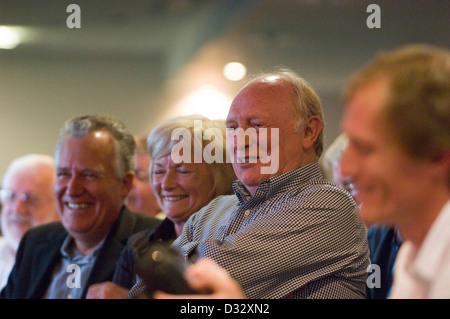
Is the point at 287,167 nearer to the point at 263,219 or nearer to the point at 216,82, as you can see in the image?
the point at 263,219

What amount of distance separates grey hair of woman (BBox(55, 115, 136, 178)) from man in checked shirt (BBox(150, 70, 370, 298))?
74 cm

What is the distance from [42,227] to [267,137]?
1.31 metres

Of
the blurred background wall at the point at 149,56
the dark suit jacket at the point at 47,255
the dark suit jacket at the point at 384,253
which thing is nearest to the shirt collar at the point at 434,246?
the dark suit jacket at the point at 384,253

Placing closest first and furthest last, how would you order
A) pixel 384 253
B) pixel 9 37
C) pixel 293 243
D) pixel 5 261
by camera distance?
pixel 293 243, pixel 384 253, pixel 5 261, pixel 9 37

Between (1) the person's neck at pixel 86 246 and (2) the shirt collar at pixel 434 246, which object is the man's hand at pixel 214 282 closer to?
(2) the shirt collar at pixel 434 246

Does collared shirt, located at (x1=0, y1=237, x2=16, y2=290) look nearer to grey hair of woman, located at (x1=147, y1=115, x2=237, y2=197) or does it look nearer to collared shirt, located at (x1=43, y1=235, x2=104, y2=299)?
collared shirt, located at (x1=43, y1=235, x2=104, y2=299)

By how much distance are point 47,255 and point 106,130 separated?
1.72ft

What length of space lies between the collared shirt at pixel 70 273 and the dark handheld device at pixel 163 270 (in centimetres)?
118

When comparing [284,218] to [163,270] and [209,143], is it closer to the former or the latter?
[163,270]

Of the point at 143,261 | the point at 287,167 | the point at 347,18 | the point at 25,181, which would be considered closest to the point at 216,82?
the point at 347,18

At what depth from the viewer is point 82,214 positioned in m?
2.18

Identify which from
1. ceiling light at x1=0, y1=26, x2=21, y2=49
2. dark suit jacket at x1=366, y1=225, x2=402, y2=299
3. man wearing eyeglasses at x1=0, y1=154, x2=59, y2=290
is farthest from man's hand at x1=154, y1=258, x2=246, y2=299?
ceiling light at x1=0, y1=26, x2=21, y2=49

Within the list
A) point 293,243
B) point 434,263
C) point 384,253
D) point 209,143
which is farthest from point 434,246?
point 209,143

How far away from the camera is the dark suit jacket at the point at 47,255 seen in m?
2.08
